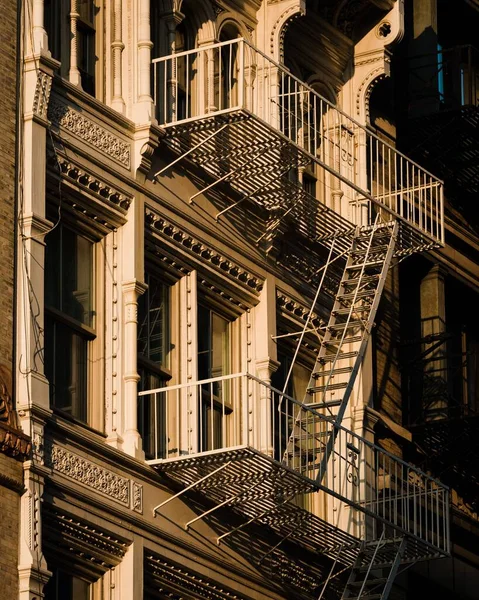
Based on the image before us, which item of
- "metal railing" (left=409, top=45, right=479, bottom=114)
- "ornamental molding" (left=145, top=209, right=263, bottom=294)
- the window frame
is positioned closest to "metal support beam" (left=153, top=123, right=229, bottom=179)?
"ornamental molding" (left=145, top=209, right=263, bottom=294)

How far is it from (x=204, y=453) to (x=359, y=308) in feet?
18.3

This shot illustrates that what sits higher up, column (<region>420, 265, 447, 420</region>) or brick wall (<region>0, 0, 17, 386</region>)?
column (<region>420, 265, 447, 420</region>)

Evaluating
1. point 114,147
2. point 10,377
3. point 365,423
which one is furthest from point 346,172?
point 10,377

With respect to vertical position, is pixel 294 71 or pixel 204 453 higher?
pixel 294 71

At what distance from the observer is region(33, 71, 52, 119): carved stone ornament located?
26.1 m

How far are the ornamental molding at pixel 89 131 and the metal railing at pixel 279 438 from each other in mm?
3042

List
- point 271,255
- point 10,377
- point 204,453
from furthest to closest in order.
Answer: point 271,255 → point 204,453 → point 10,377

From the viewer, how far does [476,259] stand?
123 ft

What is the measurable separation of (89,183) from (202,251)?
2.70 metres

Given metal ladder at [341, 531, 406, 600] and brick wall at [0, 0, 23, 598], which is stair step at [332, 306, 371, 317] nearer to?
metal ladder at [341, 531, 406, 600]

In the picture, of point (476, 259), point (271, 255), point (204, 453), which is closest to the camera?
point (204, 453)

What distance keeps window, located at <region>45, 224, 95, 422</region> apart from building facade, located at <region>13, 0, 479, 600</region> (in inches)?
1.3

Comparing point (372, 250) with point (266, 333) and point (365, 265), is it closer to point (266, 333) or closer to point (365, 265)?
point (365, 265)

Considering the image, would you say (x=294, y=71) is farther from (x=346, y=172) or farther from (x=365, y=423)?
(x=365, y=423)
